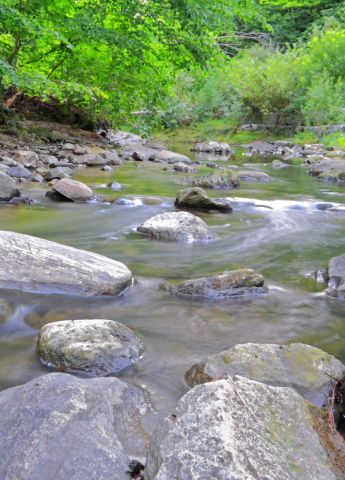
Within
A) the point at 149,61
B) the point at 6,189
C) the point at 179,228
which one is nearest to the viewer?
the point at 179,228

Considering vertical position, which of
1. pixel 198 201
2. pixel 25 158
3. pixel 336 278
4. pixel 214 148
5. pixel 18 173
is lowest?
pixel 336 278

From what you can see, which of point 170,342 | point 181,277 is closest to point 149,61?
point 181,277

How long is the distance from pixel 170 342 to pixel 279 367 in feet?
2.83

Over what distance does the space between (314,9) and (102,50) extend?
39014 millimetres

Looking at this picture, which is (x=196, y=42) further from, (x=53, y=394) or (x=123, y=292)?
(x=53, y=394)

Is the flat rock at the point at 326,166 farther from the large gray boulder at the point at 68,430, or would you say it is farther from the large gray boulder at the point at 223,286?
the large gray boulder at the point at 68,430

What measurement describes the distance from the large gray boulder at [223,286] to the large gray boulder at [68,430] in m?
1.58

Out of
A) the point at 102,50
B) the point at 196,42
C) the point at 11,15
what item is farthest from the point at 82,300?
the point at 102,50

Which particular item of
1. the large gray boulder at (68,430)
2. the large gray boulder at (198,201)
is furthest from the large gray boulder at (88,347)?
the large gray boulder at (198,201)

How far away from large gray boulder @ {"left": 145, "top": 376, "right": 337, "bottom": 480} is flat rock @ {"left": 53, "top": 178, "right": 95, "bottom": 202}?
667cm

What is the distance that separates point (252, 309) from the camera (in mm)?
3203

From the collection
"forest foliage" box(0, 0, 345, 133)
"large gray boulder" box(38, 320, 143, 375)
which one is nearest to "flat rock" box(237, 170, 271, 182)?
"forest foliage" box(0, 0, 345, 133)

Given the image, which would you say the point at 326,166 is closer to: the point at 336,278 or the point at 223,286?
the point at 336,278

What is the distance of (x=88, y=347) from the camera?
7.38 feet
